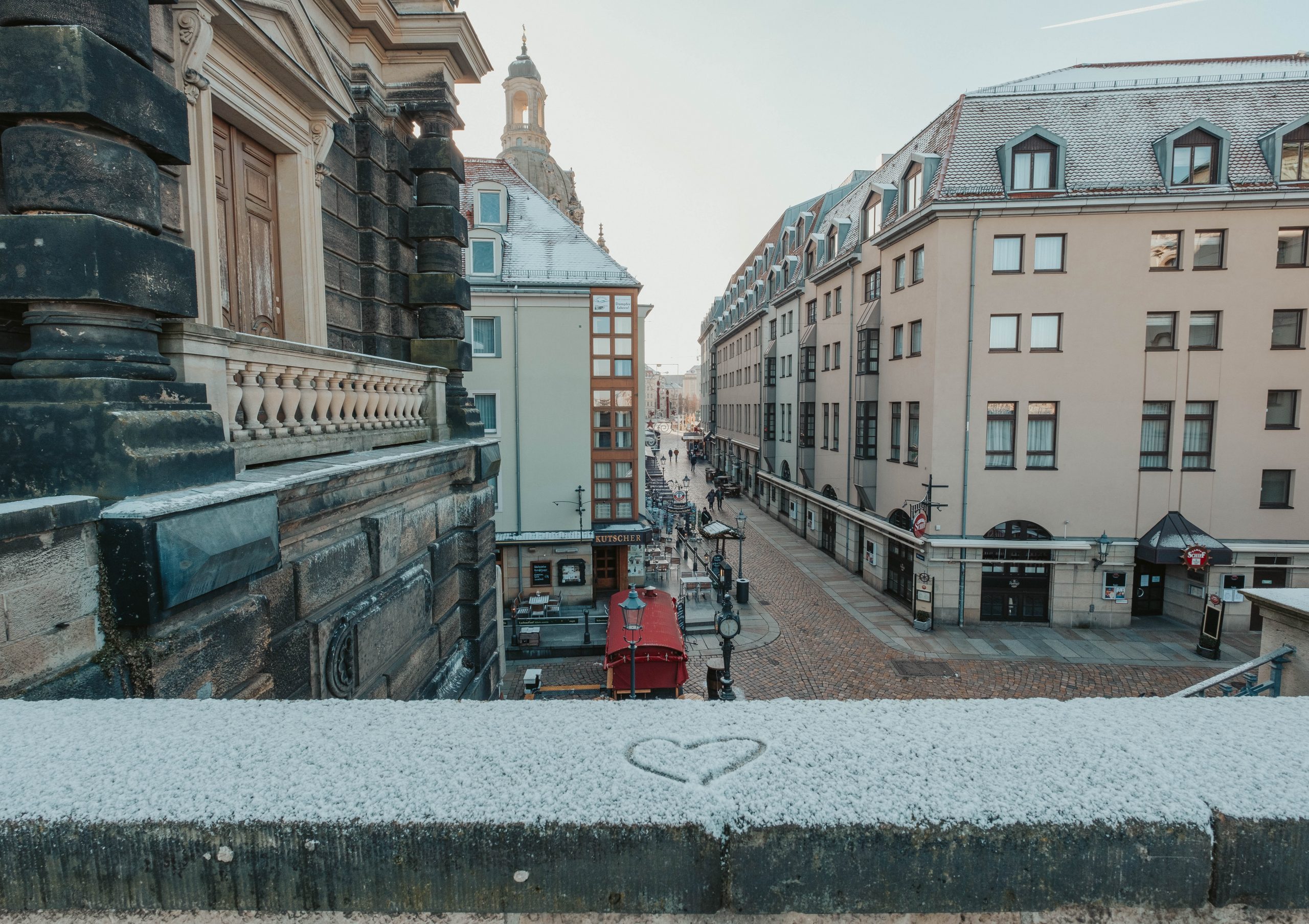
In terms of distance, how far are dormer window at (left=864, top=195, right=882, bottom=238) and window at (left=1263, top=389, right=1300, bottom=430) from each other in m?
13.1

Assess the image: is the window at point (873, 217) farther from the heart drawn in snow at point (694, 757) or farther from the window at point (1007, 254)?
the heart drawn in snow at point (694, 757)

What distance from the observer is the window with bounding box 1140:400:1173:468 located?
64.0 ft

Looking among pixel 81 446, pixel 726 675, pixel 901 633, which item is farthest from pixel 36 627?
pixel 901 633

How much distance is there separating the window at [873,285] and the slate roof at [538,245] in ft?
29.7

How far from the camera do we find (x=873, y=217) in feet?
81.0

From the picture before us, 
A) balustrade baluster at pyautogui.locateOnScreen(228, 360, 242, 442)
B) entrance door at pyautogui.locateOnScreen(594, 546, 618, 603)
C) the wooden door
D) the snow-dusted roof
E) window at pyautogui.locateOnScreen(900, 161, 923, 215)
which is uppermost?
the snow-dusted roof

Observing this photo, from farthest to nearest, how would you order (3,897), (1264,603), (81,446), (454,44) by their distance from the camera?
(454,44), (1264,603), (81,446), (3,897)

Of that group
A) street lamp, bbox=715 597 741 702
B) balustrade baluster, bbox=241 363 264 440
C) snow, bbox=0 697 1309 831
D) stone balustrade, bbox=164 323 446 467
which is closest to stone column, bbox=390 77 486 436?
stone balustrade, bbox=164 323 446 467

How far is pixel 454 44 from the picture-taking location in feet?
25.3

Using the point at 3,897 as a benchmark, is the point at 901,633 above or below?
below

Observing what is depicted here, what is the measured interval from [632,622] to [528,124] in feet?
259

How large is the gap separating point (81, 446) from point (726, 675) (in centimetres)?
1183

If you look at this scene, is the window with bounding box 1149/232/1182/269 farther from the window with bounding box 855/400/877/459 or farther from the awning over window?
the window with bounding box 855/400/877/459

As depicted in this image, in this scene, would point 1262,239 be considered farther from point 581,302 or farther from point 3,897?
point 3,897
